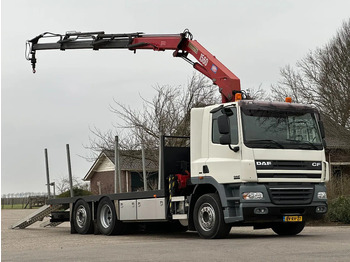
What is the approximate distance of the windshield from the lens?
1362cm

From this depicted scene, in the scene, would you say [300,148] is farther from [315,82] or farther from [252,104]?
[315,82]

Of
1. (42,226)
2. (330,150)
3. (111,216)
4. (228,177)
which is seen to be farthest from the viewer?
(330,150)

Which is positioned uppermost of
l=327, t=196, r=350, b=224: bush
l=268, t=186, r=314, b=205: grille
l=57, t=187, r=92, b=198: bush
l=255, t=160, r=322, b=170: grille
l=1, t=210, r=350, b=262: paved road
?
l=255, t=160, r=322, b=170: grille

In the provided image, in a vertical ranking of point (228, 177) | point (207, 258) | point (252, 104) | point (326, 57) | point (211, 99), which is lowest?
point (207, 258)

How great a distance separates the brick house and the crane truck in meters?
Answer: 1.77

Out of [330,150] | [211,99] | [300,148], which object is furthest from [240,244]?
[330,150]

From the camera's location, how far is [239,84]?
15711 mm

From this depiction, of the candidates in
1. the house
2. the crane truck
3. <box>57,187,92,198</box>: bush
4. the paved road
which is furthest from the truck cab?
<box>57,187,92,198</box>: bush

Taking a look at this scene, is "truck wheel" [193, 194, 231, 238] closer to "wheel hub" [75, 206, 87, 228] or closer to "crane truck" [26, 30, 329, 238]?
"crane truck" [26, 30, 329, 238]

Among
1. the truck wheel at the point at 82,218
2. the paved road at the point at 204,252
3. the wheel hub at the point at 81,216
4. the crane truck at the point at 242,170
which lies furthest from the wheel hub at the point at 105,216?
the paved road at the point at 204,252

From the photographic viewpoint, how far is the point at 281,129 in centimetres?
1398

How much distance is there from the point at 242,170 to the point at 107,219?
17.9 ft

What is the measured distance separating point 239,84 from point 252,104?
1889 mm

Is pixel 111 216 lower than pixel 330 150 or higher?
lower
